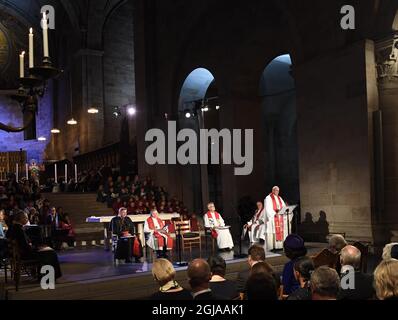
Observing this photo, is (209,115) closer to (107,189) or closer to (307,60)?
(107,189)

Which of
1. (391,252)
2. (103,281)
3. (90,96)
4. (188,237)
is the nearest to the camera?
(391,252)

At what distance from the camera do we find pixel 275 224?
11156 mm

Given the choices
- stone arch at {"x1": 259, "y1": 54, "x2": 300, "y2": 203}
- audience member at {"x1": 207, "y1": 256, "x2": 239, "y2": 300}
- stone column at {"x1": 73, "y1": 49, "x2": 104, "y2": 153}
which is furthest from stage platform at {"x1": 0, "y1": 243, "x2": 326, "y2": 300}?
stone column at {"x1": 73, "y1": 49, "x2": 104, "y2": 153}

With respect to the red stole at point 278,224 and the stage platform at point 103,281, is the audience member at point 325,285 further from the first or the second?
the red stole at point 278,224

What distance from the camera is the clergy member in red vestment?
10.4 metres

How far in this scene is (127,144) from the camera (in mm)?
23422

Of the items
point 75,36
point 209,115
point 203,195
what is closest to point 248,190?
point 203,195

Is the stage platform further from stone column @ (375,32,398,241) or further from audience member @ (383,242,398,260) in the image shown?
audience member @ (383,242,398,260)

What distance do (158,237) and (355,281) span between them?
659 cm

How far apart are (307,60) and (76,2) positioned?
18.1m

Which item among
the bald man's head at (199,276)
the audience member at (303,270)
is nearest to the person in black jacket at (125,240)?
the audience member at (303,270)

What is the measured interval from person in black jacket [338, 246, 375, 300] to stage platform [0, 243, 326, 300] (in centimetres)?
433

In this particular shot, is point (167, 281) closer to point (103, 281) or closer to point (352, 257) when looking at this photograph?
point (352, 257)

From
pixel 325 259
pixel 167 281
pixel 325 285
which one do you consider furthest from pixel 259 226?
pixel 325 285
